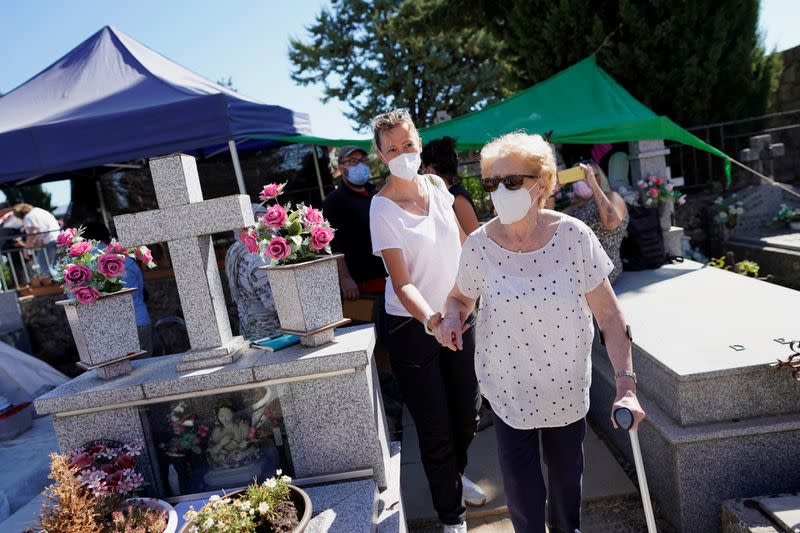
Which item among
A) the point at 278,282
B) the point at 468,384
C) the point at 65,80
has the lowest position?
the point at 468,384

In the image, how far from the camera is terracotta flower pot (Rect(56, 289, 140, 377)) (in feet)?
7.63

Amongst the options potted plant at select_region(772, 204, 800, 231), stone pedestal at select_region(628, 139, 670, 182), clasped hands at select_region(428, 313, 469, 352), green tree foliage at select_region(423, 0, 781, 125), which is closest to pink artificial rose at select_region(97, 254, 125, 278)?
clasped hands at select_region(428, 313, 469, 352)

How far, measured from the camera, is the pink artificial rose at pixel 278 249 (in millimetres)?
2211

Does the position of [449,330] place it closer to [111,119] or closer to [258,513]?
[258,513]

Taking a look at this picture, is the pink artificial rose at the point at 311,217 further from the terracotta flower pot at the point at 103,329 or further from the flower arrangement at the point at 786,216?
the flower arrangement at the point at 786,216

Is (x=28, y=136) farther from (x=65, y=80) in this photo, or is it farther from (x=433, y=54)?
(x=433, y=54)

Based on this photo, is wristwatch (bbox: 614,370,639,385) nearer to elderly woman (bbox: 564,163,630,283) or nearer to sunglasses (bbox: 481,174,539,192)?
sunglasses (bbox: 481,174,539,192)

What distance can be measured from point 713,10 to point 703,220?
11.3 feet

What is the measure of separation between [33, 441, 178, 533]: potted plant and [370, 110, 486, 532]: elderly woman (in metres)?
1.13

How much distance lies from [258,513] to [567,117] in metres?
5.94

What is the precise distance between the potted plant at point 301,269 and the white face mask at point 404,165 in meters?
0.41

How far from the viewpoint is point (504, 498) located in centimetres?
297

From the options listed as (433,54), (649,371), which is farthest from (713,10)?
(433,54)

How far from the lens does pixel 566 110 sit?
6.70 metres
